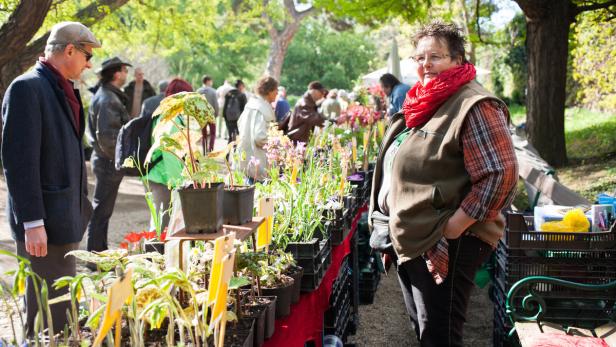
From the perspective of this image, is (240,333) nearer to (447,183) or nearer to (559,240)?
(447,183)

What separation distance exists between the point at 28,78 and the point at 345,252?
213 cm

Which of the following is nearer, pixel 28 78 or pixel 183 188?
pixel 183 188

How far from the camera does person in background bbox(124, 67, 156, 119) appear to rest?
8.30 m

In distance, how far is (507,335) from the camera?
149 inches

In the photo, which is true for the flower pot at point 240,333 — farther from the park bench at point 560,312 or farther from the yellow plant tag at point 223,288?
the park bench at point 560,312

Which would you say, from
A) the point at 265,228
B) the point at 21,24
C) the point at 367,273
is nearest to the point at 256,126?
the point at 367,273

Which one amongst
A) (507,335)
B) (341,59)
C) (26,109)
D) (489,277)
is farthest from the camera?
(341,59)

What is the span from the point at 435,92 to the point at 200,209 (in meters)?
1.06

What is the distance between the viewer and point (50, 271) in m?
3.21

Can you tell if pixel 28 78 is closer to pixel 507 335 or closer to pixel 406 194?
pixel 406 194

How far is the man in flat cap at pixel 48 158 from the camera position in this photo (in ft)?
9.84

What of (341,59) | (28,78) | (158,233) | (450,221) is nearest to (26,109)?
(28,78)

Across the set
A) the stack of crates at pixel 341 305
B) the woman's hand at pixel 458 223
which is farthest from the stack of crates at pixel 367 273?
the woman's hand at pixel 458 223

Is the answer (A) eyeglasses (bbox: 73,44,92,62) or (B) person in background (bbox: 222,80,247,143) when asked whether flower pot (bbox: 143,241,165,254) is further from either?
(B) person in background (bbox: 222,80,247,143)
